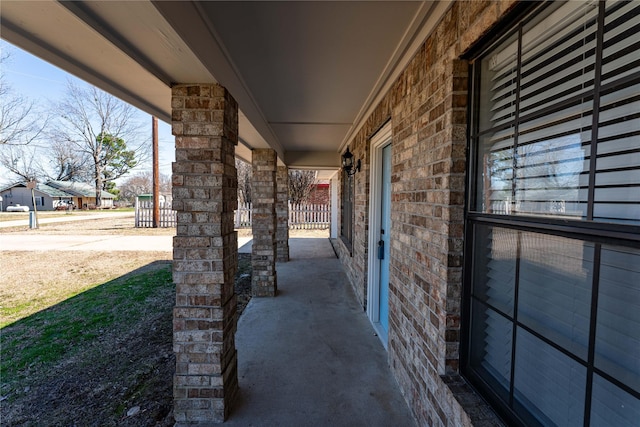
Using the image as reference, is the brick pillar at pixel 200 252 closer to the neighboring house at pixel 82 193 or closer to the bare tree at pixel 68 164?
the bare tree at pixel 68 164

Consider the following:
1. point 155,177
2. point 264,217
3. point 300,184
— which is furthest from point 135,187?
point 264,217

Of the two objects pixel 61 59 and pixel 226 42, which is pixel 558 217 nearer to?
pixel 226 42

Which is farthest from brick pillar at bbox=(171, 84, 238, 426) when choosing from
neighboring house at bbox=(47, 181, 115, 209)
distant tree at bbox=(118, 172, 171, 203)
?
distant tree at bbox=(118, 172, 171, 203)

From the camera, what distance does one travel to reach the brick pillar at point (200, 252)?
72.5 inches

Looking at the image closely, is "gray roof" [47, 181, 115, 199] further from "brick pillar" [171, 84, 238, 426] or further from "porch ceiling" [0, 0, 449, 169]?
"brick pillar" [171, 84, 238, 426]

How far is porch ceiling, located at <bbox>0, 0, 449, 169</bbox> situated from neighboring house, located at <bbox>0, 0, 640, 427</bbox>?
0.01 metres

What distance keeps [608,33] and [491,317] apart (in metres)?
1.13

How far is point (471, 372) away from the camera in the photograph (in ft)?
4.70

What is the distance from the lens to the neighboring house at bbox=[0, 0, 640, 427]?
840 millimetres

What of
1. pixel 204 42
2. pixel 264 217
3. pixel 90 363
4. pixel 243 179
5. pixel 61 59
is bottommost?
pixel 90 363

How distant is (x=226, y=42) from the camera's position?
71.3 inches

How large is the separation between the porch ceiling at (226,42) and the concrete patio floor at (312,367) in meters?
2.27

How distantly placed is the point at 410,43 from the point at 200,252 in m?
1.91

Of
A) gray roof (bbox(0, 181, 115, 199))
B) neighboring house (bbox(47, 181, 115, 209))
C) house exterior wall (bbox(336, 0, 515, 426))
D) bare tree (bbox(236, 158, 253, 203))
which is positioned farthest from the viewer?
neighboring house (bbox(47, 181, 115, 209))
